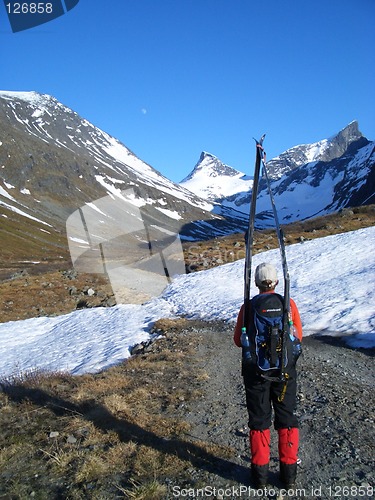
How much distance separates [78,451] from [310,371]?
20.4ft

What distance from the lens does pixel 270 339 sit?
531cm

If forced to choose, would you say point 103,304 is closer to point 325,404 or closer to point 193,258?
point 193,258

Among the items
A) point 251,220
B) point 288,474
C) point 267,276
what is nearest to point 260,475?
point 288,474

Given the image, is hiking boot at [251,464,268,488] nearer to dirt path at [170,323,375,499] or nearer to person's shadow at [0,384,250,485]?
dirt path at [170,323,375,499]

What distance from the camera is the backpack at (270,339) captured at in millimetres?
5293

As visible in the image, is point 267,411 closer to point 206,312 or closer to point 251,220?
point 251,220

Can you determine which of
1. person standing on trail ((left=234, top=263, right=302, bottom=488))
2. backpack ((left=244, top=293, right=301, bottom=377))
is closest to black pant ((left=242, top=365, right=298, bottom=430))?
person standing on trail ((left=234, top=263, right=302, bottom=488))

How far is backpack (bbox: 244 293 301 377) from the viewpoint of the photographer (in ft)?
17.4

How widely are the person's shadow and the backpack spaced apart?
1.81m

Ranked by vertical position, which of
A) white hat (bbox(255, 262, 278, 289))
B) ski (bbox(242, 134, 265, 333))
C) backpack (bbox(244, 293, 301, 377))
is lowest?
backpack (bbox(244, 293, 301, 377))

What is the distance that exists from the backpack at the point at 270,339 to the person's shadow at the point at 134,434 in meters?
1.81

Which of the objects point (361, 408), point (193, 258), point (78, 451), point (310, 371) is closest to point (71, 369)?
point (78, 451)

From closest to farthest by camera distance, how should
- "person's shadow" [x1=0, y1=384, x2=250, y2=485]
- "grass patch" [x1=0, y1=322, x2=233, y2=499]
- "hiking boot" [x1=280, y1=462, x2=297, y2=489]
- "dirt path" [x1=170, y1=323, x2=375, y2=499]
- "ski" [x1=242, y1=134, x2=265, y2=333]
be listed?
"hiking boot" [x1=280, y1=462, x2=297, y2=489] < "dirt path" [x1=170, y1=323, x2=375, y2=499] < "grass patch" [x1=0, y1=322, x2=233, y2=499] < "person's shadow" [x1=0, y1=384, x2=250, y2=485] < "ski" [x1=242, y1=134, x2=265, y2=333]

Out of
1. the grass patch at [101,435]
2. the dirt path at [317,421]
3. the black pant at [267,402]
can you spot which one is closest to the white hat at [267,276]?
the black pant at [267,402]
